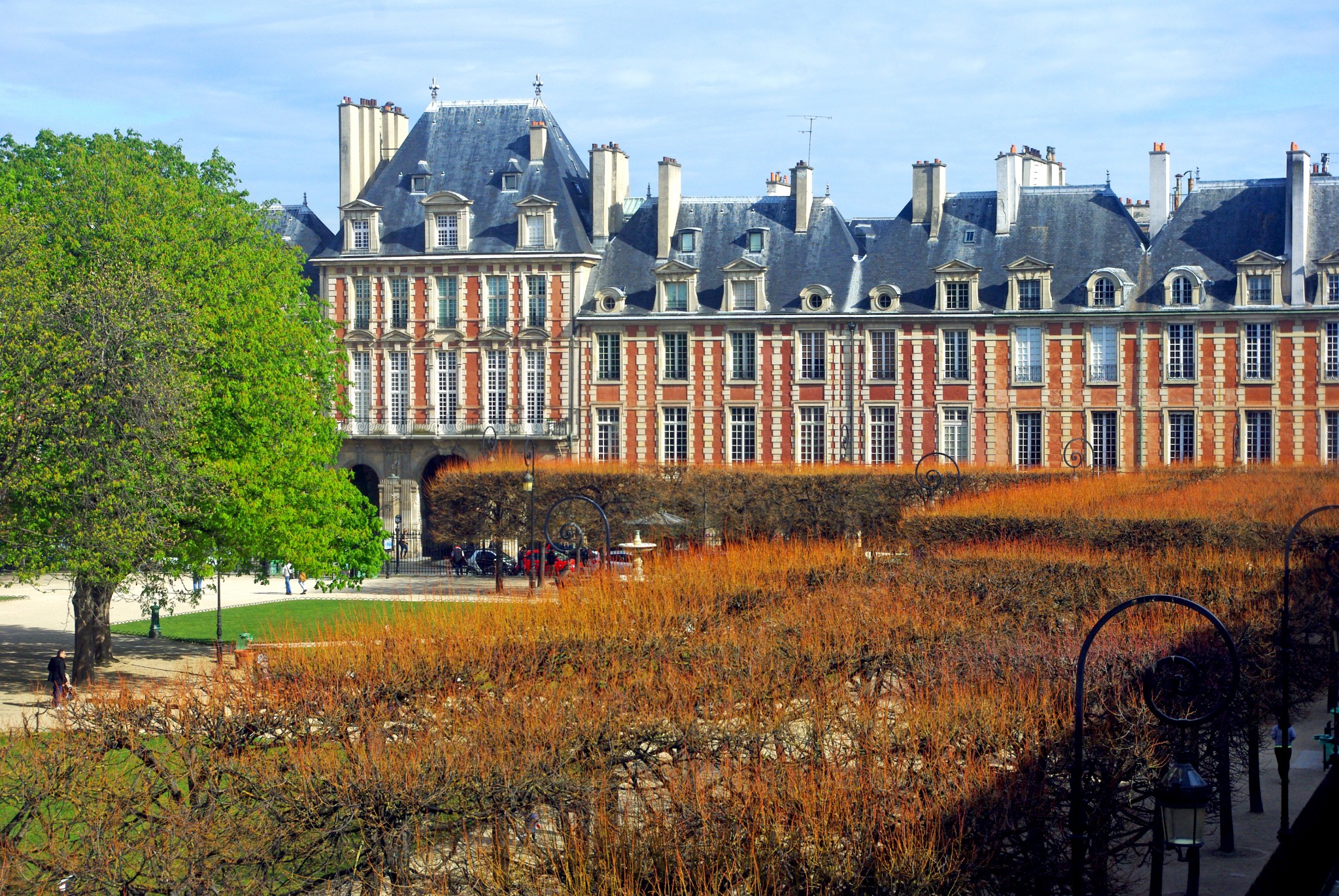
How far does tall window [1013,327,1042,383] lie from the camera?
166 ft

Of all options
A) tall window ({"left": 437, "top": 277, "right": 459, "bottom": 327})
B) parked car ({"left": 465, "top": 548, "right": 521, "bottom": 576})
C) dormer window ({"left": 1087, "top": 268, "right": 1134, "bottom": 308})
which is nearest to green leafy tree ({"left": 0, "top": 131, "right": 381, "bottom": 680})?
parked car ({"left": 465, "top": 548, "right": 521, "bottom": 576})

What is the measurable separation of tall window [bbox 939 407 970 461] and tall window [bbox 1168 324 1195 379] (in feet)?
22.2

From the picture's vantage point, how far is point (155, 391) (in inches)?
997

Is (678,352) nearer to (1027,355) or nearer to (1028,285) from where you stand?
(1027,355)

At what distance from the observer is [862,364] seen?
171ft

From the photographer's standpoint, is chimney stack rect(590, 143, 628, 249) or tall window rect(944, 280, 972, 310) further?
chimney stack rect(590, 143, 628, 249)

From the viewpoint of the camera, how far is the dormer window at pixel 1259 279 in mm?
48156

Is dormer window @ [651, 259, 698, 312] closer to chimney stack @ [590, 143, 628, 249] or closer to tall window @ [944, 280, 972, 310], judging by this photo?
chimney stack @ [590, 143, 628, 249]

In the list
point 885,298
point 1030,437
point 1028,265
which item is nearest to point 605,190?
point 885,298

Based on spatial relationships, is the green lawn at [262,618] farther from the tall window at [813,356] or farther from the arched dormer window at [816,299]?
the arched dormer window at [816,299]

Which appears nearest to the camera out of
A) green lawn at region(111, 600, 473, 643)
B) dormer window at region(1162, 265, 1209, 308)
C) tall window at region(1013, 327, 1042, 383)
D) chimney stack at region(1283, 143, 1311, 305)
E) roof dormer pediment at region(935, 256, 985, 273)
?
green lawn at region(111, 600, 473, 643)

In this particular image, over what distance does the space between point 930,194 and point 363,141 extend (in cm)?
2119

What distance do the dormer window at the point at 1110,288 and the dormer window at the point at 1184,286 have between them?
3.89 feet

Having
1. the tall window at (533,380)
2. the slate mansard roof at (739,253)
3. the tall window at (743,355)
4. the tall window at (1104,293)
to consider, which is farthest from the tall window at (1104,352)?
the tall window at (533,380)
